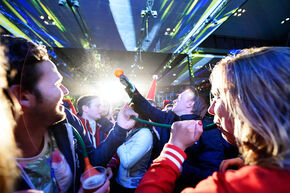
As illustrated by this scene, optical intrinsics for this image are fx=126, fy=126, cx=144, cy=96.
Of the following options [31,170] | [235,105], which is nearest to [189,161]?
[235,105]

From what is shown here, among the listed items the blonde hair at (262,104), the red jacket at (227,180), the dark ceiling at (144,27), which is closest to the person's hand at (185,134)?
the red jacket at (227,180)

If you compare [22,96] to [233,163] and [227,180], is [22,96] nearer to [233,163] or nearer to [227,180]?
[227,180]

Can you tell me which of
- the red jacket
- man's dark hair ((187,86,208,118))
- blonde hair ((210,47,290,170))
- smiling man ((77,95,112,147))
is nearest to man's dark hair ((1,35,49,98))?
the red jacket

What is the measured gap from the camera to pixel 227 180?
1.76ft

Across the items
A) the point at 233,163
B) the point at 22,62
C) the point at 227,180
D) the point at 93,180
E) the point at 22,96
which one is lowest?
the point at 233,163

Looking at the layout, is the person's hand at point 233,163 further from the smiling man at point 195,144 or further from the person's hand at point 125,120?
the person's hand at point 125,120

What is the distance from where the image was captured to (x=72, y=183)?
1032 millimetres

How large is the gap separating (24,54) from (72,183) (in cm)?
104

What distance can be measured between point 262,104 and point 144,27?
13.7 feet

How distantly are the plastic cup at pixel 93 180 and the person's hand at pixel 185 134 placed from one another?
531mm

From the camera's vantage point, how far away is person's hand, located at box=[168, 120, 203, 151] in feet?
3.03

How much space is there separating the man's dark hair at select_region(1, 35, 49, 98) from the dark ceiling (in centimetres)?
295

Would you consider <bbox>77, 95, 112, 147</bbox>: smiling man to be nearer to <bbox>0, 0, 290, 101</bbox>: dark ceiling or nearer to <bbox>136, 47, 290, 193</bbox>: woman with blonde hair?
<bbox>0, 0, 290, 101</bbox>: dark ceiling

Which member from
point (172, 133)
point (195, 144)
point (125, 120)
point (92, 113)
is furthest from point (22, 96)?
point (92, 113)
